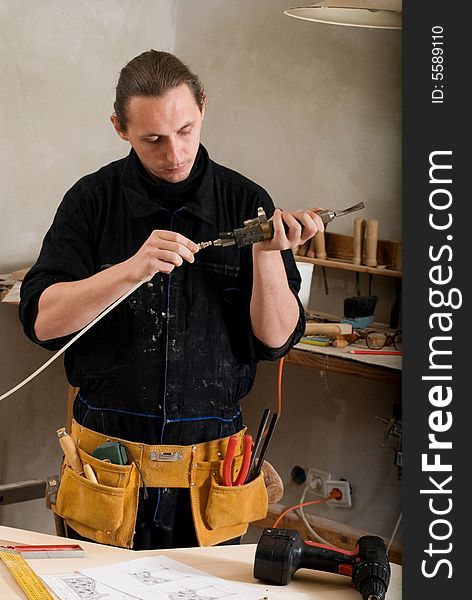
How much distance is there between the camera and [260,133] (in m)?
2.60

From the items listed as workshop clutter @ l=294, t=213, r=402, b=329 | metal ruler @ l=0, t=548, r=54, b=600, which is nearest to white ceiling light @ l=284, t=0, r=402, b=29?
workshop clutter @ l=294, t=213, r=402, b=329

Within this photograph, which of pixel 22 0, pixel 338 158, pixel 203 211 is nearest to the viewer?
pixel 203 211

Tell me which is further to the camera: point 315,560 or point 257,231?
point 257,231

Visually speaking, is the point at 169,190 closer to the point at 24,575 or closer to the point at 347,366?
the point at 24,575

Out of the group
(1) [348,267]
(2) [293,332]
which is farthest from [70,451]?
(1) [348,267]

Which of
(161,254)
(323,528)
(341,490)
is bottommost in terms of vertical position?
(323,528)

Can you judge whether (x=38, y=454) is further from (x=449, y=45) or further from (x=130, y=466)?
(x=449, y=45)

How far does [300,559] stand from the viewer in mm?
1085

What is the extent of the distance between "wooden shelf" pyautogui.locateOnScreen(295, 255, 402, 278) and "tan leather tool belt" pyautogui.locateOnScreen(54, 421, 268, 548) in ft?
3.32

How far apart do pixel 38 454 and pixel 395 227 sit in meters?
1.13

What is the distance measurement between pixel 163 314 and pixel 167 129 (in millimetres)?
272

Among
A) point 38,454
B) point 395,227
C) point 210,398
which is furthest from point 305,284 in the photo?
point 210,398

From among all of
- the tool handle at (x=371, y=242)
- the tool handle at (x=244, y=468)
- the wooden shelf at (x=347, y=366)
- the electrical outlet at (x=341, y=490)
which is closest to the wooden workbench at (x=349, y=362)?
the wooden shelf at (x=347, y=366)

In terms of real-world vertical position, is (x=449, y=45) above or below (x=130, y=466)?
above
